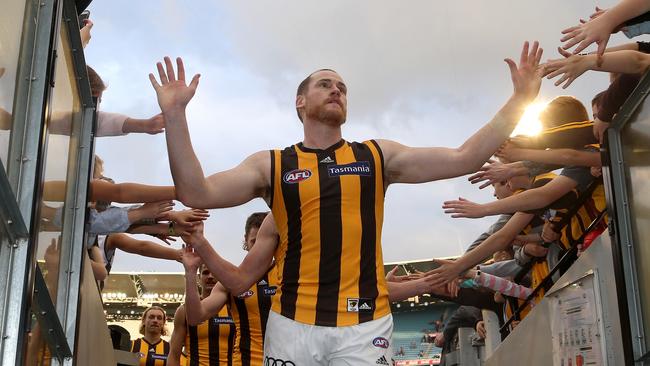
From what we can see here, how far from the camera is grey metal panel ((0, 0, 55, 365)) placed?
2.20 metres

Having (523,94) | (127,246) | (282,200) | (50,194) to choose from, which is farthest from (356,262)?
(127,246)

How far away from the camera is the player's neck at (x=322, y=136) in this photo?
12.0 feet

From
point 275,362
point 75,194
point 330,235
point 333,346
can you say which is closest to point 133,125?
point 75,194

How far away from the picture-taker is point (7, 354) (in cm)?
219

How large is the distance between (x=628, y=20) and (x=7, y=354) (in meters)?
3.03

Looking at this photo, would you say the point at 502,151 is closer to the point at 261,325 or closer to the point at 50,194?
the point at 261,325

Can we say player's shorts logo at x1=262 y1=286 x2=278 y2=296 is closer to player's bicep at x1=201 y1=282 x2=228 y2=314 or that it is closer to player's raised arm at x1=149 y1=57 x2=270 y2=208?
player's bicep at x1=201 y1=282 x2=228 y2=314

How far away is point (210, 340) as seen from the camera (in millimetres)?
6574

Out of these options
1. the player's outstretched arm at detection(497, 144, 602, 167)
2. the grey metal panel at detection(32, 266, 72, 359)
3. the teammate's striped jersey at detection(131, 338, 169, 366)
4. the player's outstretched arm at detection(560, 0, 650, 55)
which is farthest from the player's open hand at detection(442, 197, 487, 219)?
the teammate's striped jersey at detection(131, 338, 169, 366)

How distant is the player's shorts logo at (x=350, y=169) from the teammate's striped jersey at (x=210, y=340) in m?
3.49

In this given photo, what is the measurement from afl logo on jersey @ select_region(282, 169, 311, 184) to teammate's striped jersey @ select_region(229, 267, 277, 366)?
232cm

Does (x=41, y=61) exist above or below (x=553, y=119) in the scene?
below

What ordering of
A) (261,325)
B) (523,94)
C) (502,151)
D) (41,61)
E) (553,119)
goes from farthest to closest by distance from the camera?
1. (261,325)
2. (553,119)
3. (502,151)
4. (523,94)
5. (41,61)

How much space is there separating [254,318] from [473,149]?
9.23 feet
